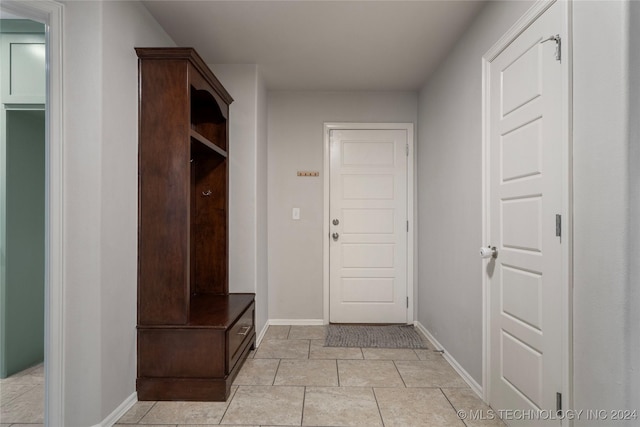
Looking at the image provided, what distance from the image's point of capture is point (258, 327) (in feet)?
11.5

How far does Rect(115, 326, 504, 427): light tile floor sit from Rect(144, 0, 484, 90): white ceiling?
8.18 feet

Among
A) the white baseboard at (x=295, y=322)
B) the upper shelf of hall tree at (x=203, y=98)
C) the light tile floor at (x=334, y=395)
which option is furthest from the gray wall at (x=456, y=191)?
the upper shelf of hall tree at (x=203, y=98)

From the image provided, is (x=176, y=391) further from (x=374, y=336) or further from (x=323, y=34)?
(x=323, y=34)

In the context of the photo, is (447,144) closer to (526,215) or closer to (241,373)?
(526,215)

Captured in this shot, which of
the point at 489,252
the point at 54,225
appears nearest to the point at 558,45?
the point at 489,252

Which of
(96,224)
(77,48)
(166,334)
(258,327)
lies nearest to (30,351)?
(166,334)

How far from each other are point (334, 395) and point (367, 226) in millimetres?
2046

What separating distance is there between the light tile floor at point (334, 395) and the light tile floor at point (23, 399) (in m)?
0.50

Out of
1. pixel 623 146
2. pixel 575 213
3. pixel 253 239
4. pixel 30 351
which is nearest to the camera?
pixel 623 146

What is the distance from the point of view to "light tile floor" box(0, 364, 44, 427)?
2.04m

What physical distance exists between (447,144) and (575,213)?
1716mm

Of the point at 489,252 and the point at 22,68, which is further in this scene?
the point at 22,68

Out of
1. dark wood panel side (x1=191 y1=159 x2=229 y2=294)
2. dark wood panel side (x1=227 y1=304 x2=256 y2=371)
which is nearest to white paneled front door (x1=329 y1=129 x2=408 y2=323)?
dark wood panel side (x1=227 y1=304 x2=256 y2=371)

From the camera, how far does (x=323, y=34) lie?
9.07 feet
